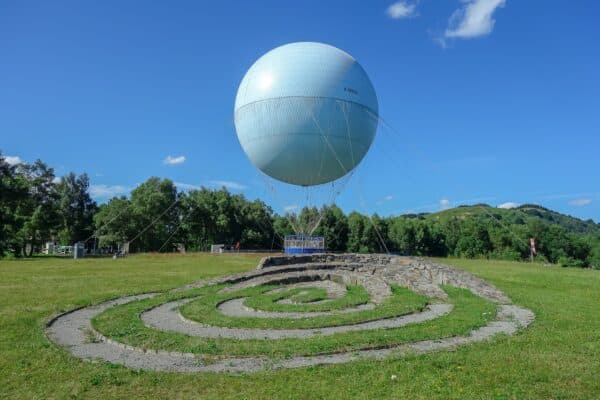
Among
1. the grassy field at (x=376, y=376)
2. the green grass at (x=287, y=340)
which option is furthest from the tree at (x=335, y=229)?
the grassy field at (x=376, y=376)

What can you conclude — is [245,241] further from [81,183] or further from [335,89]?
[335,89]

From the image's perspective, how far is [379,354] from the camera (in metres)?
10.3

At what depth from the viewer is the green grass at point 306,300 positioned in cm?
1726

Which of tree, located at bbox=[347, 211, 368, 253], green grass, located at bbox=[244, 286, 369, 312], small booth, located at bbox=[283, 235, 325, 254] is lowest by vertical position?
green grass, located at bbox=[244, 286, 369, 312]

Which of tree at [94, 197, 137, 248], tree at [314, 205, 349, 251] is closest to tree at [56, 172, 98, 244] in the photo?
tree at [94, 197, 137, 248]

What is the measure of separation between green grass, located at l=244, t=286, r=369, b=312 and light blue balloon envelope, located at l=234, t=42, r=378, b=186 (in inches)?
429

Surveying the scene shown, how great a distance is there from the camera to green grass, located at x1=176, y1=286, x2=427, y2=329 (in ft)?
46.2

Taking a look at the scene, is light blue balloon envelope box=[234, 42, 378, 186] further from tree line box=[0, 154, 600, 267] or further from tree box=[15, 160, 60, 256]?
tree line box=[0, 154, 600, 267]

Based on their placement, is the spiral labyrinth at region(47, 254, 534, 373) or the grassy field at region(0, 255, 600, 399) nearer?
the grassy field at region(0, 255, 600, 399)

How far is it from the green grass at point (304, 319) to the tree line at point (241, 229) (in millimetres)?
51721

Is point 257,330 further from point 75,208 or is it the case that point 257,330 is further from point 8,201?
point 75,208

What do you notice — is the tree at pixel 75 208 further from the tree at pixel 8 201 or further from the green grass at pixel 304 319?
the green grass at pixel 304 319

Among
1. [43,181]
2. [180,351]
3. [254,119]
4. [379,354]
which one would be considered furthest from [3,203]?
[379,354]

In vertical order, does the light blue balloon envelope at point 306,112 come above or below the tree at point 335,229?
above
